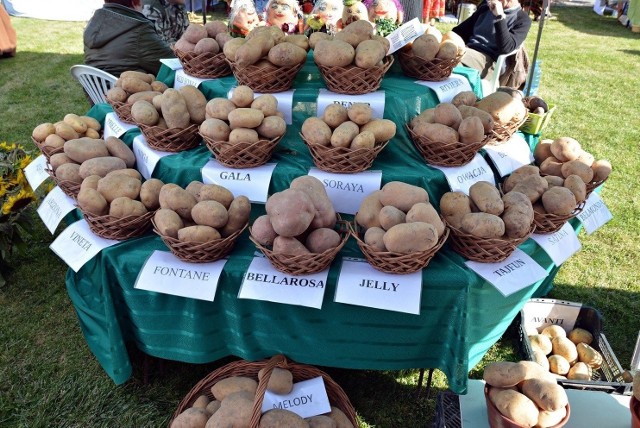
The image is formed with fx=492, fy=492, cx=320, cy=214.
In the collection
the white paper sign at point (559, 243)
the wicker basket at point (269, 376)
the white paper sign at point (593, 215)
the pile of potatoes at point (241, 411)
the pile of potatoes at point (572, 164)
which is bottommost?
the wicker basket at point (269, 376)

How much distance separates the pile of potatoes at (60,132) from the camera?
2.38 m

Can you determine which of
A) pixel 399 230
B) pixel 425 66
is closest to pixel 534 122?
pixel 425 66

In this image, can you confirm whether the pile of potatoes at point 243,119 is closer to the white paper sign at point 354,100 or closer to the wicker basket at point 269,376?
the white paper sign at point 354,100

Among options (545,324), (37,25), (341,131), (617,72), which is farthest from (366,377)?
(37,25)

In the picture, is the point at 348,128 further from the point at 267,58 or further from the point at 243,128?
the point at 267,58

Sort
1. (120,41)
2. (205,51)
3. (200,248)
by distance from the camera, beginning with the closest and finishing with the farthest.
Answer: (200,248)
(205,51)
(120,41)

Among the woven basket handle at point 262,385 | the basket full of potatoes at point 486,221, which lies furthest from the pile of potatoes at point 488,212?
the woven basket handle at point 262,385

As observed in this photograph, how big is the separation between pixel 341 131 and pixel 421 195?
1.34ft

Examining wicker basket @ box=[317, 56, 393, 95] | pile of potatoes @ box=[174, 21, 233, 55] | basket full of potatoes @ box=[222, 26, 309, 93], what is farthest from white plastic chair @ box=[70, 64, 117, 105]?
wicker basket @ box=[317, 56, 393, 95]

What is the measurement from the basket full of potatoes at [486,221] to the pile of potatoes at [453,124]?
0.23 metres

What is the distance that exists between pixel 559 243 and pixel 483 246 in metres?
0.50

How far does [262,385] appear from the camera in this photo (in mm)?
1692

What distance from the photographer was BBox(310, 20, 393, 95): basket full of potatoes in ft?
6.71

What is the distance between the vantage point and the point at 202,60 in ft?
8.17
